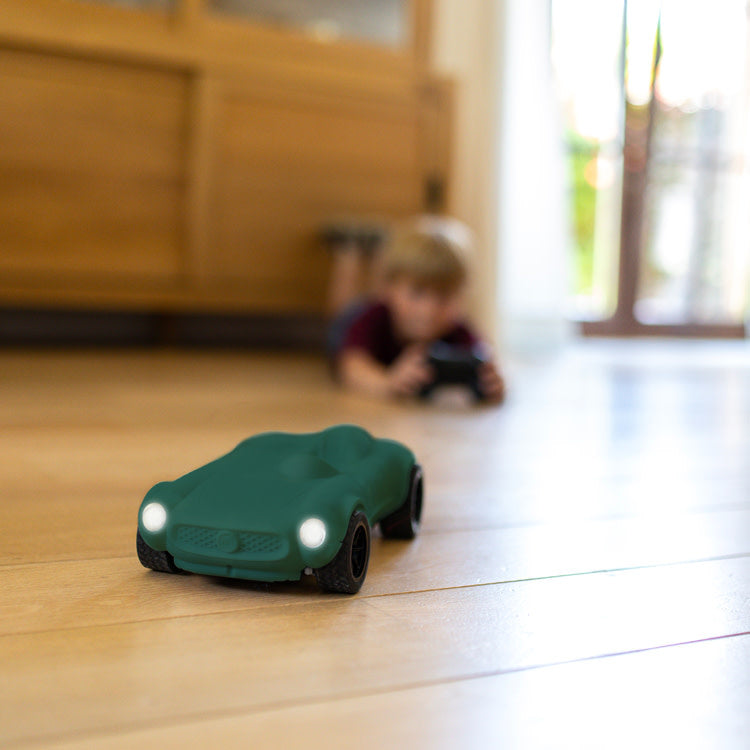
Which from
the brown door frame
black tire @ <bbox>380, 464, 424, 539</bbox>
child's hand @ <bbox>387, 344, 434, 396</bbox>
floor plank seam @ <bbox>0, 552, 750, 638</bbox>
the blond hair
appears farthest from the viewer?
the brown door frame

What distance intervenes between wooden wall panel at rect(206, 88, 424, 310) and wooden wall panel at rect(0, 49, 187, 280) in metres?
0.13

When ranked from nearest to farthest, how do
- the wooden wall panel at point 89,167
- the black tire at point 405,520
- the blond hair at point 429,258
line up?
the black tire at point 405,520 → the blond hair at point 429,258 → the wooden wall panel at point 89,167

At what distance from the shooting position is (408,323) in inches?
76.2

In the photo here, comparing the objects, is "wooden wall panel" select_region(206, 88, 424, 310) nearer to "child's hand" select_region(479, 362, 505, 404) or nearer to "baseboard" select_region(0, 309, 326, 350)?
"baseboard" select_region(0, 309, 326, 350)

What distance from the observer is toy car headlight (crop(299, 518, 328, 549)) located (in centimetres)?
59

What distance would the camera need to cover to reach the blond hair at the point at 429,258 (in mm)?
1804

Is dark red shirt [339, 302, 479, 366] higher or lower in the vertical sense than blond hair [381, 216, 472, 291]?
lower

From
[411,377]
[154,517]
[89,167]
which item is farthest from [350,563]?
[89,167]

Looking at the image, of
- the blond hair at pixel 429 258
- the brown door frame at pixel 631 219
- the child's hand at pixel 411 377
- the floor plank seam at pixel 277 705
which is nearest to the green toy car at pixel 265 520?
the floor plank seam at pixel 277 705

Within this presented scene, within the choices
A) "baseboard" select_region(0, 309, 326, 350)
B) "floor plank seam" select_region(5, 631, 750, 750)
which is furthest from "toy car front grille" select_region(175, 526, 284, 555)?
"baseboard" select_region(0, 309, 326, 350)

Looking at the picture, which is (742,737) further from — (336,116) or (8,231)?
(336,116)

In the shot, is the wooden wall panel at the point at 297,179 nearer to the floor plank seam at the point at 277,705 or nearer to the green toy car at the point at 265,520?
the green toy car at the point at 265,520

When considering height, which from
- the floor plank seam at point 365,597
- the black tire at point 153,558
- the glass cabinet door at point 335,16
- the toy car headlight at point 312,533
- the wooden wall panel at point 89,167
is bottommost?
the floor plank seam at point 365,597

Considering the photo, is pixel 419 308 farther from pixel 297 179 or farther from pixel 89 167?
pixel 89 167
